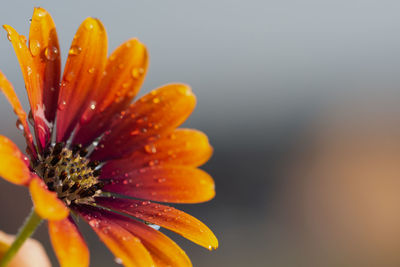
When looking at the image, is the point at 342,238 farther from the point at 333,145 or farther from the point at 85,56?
the point at 85,56

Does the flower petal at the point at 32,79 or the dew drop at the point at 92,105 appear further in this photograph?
the dew drop at the point at 92,105

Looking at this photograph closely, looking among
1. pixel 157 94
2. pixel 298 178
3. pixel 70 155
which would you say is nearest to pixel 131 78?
pixel 157 94

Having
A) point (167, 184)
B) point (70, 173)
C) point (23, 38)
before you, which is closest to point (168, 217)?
point (167, 184)

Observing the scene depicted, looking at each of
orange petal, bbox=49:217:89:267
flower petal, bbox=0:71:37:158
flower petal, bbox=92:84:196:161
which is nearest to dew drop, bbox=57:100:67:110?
flower petal, bbox=92:84:196:161

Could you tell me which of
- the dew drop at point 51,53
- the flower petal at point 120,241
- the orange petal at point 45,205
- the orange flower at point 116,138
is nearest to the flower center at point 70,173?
the orange flower at point 116,138

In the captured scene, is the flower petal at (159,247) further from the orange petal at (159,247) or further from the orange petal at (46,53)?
the orange petal at (46,53)

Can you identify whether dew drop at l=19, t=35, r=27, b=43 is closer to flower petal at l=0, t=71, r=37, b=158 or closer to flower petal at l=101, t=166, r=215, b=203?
flower petal at l=0, t=71, r=37, b=158
